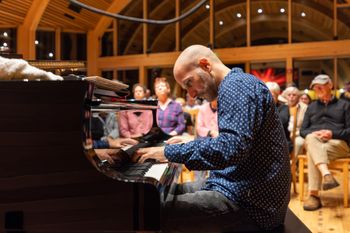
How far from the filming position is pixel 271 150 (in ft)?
5.72

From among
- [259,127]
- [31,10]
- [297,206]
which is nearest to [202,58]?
[259,127]

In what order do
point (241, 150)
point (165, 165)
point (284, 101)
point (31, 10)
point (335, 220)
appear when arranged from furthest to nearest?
point (31, 10), point (284, 101), point (335, 220), point (165, 165), point (241, 150)

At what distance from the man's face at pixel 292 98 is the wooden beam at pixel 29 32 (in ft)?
21.5

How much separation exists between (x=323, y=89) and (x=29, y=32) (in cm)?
810

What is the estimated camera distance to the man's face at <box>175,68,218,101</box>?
6.05 ft

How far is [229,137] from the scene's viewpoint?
1602mm

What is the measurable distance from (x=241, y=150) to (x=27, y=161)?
73cm

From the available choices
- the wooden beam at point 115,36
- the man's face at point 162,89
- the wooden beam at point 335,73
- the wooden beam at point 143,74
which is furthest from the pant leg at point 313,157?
the wooden beam at point 115,36

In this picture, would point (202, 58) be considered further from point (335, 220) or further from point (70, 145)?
point (335, 220)

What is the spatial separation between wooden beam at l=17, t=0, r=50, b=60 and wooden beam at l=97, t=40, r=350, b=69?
270 cm

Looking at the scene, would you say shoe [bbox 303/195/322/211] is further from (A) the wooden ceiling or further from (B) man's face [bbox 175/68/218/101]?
(A) the wooden ceiling

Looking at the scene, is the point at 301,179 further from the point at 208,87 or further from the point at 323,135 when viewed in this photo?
the point at 208,87

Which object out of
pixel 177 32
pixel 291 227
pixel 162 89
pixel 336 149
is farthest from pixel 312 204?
pixel 177 32

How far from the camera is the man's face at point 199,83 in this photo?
184cm
